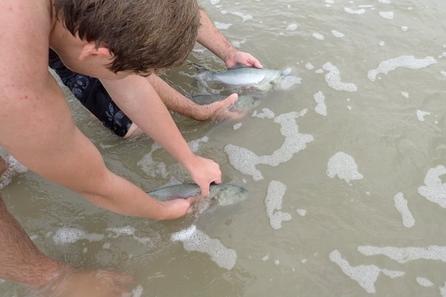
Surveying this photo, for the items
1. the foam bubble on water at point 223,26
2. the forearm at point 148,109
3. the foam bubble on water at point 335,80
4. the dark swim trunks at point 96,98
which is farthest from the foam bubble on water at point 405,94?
the dark swim trunks at point 96,98

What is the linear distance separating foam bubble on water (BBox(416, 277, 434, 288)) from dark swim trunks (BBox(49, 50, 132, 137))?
168 centimetres

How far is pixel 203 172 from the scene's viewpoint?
2.41 meters

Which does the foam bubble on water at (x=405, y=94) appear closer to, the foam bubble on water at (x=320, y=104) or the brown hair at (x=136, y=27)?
the foam bubble on water at (x=320, y=104)

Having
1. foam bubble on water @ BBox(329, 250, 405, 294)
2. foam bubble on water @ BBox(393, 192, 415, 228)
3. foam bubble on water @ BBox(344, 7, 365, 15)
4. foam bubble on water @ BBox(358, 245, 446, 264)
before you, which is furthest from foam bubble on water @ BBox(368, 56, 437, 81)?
foam bubble on water @ BBox(329, 250, 405, 294)

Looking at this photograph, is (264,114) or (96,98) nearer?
(96,98)

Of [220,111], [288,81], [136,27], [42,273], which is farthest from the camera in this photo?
[288,81]

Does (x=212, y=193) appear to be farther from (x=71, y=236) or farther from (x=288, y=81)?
(x=288, y=81)

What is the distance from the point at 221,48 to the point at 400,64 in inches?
47.5

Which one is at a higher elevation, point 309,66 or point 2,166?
point 2,166

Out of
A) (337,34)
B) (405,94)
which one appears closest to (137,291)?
(405,94)

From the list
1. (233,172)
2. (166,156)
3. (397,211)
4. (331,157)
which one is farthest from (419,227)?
(166,156)

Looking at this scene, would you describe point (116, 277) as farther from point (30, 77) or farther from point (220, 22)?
point (220, 22)

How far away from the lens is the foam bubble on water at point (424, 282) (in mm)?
2188

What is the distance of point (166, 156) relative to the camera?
111 inches
